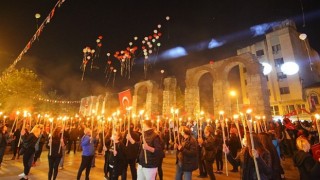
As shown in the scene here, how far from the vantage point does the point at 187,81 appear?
3103cm

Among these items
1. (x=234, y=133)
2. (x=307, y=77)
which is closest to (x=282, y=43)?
(x=307, y=77)

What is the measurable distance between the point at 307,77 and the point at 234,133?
38647mm

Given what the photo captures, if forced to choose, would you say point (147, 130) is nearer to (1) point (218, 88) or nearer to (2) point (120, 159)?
(2) point (120, 159)

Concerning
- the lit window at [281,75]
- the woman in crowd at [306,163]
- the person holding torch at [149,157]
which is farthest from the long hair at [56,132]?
the lit window at [281,75]

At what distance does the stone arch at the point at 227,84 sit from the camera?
24.0 meters

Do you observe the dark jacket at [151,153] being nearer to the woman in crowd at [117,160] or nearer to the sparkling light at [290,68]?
the woman in crowd at [117,160]

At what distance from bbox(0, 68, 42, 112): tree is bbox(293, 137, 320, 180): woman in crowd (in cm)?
3307

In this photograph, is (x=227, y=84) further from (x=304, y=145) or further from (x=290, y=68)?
(x=304, y=145)

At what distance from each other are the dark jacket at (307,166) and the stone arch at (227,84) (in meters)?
20.0

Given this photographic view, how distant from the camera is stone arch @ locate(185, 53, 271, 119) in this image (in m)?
24.0

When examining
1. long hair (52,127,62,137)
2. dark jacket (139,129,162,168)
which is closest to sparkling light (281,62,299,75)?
dark jacket (139,129,162,168)

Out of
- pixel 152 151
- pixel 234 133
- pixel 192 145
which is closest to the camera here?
pixel 152 151

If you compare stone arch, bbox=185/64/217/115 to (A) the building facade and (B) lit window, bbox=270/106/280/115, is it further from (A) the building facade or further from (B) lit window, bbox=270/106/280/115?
(B) lit window, bbox=270/106/280/115

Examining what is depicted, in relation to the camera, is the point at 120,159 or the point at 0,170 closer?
the point at 120,159
